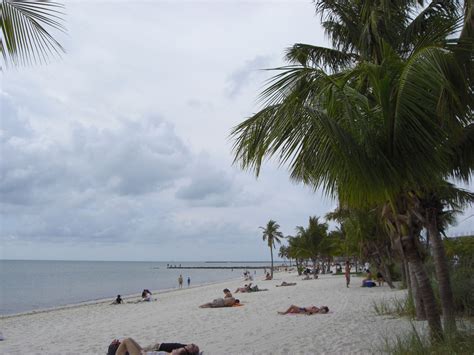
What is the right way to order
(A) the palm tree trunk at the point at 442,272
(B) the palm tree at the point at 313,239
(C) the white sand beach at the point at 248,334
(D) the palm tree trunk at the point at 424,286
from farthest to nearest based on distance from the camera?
(B) the palm tree at the point at 313,239 → (C) the white sand beach at the point at 248,334 → (A) the palm tree trunk at the point at 442,272 → (D) the palm tree trunk at the point at 424,286

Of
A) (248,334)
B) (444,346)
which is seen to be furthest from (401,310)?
(444,346)

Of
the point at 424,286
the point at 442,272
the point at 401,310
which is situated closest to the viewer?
the point at 424,286

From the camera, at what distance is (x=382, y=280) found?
965 inches

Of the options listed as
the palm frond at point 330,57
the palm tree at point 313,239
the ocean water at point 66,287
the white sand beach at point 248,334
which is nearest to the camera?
the white sand beach at point 248,334

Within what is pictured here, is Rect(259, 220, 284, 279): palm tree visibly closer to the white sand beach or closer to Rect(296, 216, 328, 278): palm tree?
Rect(296, 216, 328, 278): palm tree

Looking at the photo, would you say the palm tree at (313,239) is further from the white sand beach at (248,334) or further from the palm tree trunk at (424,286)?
the palm tree trunk at (424,286)

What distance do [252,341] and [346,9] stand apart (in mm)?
7516

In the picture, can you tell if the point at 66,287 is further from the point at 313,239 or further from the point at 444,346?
the point at 444,346

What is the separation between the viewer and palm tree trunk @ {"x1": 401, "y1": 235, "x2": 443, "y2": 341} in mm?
6676

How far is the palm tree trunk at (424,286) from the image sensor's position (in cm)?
668

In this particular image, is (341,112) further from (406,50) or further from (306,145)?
(406,50)

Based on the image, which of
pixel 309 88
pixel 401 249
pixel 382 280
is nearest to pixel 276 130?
pixel 309 88

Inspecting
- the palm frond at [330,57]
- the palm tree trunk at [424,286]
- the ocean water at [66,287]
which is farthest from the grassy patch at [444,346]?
the ocean water at [66,287]

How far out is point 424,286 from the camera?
6.86m
